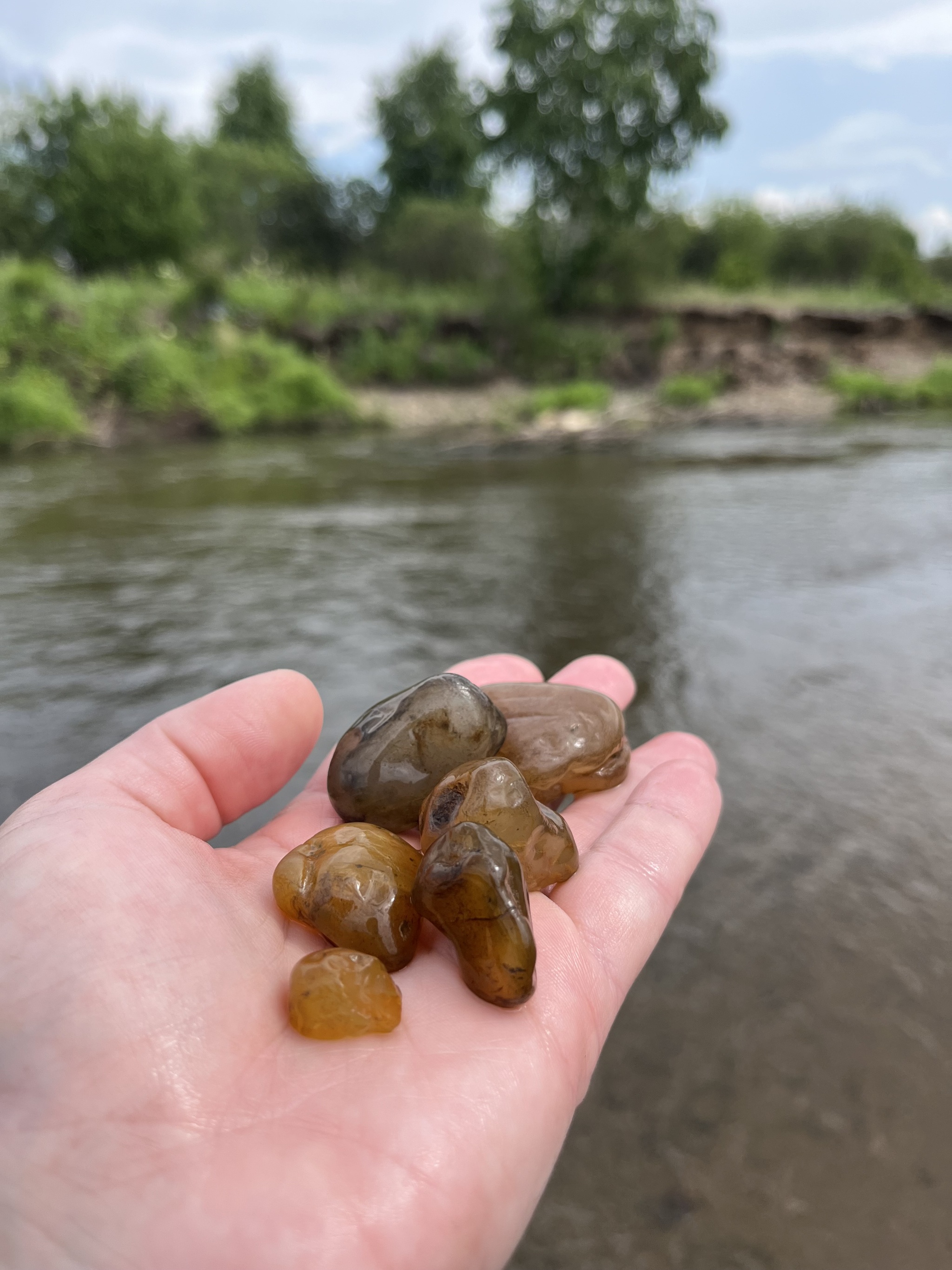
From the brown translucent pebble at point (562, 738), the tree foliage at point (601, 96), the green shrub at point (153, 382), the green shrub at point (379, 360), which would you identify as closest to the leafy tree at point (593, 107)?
the tree foliage at point (601, 96)

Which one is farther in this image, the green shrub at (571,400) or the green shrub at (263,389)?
the green shrub at (571,400)

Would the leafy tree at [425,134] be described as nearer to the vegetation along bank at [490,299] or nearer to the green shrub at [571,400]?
the vegetation along bank at [490,299]

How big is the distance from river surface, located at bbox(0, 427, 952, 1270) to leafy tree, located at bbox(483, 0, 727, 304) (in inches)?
772

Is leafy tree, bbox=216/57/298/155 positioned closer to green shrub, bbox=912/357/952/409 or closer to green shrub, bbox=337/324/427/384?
green shrub, bbox=337/324/427/384

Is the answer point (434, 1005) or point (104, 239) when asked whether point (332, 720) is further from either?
point (104, 239)

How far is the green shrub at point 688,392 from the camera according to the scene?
18234 mm

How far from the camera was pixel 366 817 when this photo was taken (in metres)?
1.93

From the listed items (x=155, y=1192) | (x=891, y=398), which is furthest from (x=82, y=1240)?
(x=891, y=398)

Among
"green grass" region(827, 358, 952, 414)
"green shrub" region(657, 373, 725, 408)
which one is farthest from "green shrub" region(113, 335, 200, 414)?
"green grass" region(827, 358, 952, 414)

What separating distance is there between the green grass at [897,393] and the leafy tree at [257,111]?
1585 inches

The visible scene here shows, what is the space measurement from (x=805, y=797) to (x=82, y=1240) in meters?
2.24

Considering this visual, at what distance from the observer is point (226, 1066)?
1.29 m

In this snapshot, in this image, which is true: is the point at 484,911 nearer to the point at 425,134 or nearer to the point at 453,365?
the point at 453,365

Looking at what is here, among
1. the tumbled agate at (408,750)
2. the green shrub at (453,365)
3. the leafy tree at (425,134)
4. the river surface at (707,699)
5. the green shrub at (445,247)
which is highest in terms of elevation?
the leafy tree at (425,134)
